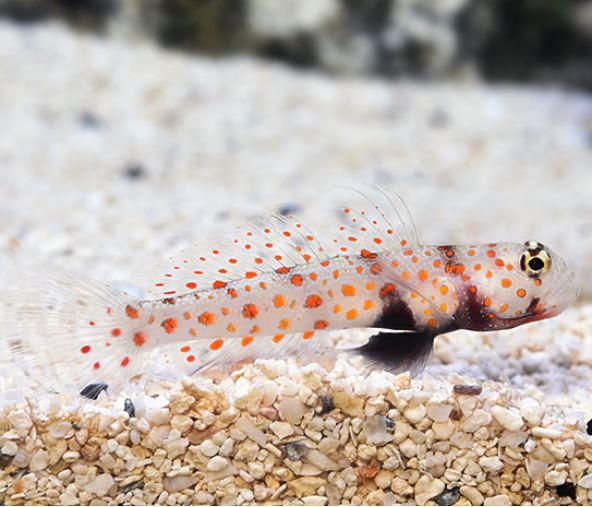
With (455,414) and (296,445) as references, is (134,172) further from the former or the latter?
(455,414)

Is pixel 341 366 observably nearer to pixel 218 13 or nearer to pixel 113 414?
pixel 113 414

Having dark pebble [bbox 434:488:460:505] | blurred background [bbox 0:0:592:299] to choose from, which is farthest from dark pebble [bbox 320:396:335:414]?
blurred background [bbox 0:0:592:299]

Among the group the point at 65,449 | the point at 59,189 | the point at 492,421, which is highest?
the point at 492,421

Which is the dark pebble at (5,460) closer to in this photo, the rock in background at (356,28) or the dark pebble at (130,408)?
the dark pebble at (130,408)

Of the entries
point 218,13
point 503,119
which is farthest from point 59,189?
point 503,119

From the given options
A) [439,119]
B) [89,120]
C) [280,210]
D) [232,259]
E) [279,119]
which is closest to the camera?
[232,259]

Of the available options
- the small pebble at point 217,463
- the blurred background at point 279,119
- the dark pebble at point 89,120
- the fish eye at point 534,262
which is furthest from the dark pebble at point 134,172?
the fish eye at point 534,262

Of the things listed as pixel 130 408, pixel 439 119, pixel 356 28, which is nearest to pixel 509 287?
pixel 130 408

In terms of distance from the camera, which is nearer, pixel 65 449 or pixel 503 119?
pixel 65 449

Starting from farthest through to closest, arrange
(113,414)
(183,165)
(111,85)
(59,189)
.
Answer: (111,85), (183,165), (59,189), (113,414)
